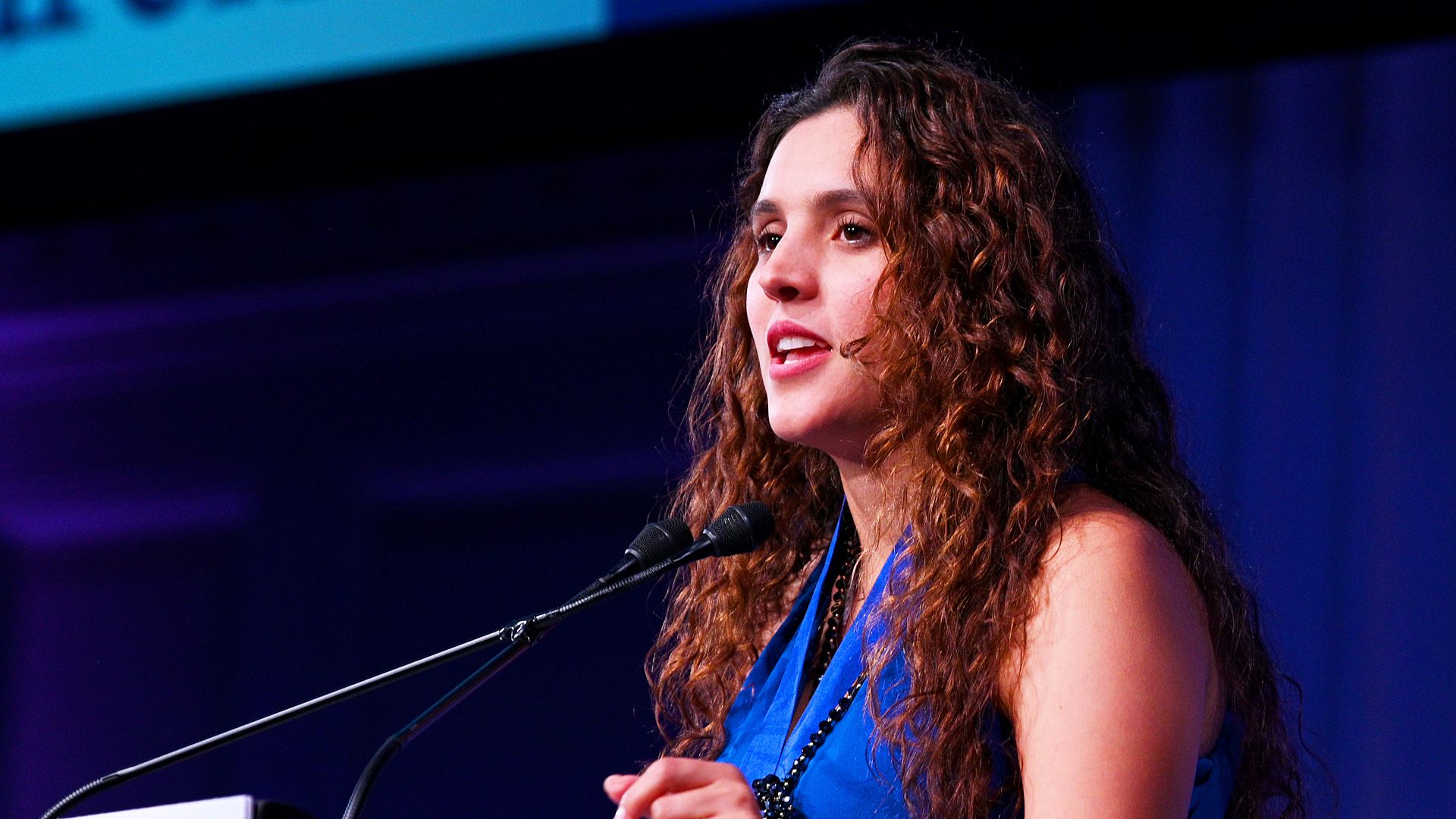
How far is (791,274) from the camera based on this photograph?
1.65 meters

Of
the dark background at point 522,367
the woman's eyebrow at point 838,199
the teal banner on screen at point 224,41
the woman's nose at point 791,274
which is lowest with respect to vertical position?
the dark background at point 522,367

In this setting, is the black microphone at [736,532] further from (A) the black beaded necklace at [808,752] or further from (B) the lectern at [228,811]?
(B) the lectern at [228,811]

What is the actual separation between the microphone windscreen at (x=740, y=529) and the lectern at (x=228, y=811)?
0.48 m

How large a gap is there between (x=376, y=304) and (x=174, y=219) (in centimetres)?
57

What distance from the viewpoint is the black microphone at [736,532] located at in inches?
59.4

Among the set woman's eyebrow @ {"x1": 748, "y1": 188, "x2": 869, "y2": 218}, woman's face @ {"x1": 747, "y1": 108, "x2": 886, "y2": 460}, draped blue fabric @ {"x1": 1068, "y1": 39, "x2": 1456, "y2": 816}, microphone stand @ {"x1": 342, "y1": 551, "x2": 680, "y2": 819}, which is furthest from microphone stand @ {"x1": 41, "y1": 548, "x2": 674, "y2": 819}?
draped blue fabric @ {"x1": 1068, "y1": 39, "x2": 1456, "y2": 816}

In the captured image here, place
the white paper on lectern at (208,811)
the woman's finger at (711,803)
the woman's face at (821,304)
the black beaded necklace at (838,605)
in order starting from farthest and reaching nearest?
1. the black beaded necklace at (838,605)
2. the woman's face at (821,304)
3. the woman's finger at (711,803)
4. the white paper on lectern at (208,811)

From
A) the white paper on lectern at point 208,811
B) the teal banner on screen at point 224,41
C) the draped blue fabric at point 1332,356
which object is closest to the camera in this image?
the white paper on lectern at point 208,811

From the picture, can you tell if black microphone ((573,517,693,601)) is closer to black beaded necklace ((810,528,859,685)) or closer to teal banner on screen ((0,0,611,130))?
black beaded necklace ((810,528,859,685))

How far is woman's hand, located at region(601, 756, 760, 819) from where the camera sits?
4.06 ft

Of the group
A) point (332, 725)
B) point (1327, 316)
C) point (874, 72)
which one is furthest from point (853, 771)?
point (332, 725)

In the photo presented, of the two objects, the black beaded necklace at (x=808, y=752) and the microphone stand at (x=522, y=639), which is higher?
the microphone stand at (x=522, y=639)

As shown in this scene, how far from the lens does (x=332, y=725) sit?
140 inches

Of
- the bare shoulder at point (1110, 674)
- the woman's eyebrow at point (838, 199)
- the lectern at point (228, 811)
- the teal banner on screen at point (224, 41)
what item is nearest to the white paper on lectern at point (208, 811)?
the lectern at point (228, 811)
